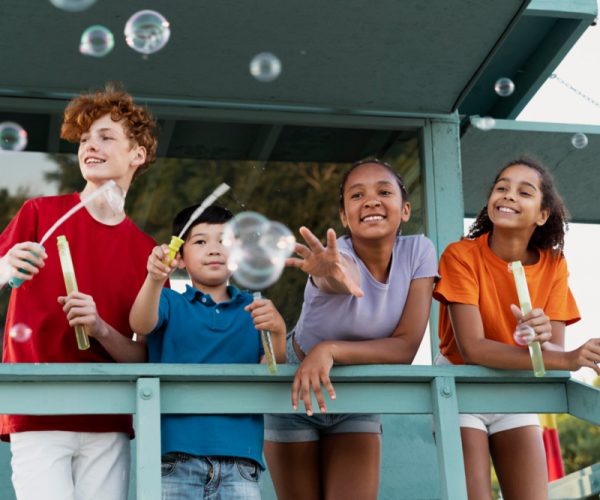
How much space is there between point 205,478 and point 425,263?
3.62 feet

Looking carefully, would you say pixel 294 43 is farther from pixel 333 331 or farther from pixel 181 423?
pixel 181 423

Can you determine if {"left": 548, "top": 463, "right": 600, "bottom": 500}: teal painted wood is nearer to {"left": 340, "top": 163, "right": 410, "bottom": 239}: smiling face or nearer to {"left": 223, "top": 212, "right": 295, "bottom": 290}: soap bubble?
{"left": 340, "top": 163, "right": 410, "bottom": 239}: smiling face

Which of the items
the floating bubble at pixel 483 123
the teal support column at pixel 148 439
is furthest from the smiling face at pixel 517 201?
the floating bubble at pixel 483 123

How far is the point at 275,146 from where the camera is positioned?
20.3ft

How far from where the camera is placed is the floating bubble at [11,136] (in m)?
5.19

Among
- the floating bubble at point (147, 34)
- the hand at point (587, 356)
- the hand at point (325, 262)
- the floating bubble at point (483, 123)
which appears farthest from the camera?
the floating bubble at point (483, 123)

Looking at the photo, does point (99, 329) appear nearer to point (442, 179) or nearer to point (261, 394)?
point (261, 394)

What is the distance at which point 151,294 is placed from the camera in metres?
3.44

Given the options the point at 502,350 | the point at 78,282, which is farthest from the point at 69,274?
the point at 502,350

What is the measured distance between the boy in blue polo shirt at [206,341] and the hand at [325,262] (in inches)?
7.9

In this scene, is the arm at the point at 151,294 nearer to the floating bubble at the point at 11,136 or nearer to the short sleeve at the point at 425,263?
the short sleeve at the point at 425,263

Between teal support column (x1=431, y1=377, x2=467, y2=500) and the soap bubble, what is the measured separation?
642mm

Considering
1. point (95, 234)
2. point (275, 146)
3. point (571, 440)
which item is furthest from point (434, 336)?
point (571, 440)

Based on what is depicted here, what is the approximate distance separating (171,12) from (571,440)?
3410cm
